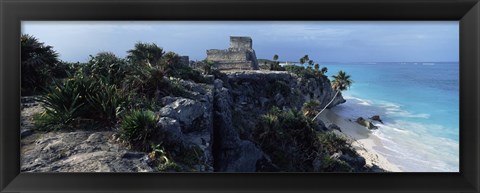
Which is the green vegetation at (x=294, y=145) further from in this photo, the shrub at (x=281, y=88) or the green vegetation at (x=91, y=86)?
the green vegetation at (x=91, y=86)

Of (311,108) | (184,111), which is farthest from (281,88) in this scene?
(184,111)

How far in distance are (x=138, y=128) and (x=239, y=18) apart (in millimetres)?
1047

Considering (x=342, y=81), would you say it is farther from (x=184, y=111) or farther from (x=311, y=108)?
(x=184, y=111)

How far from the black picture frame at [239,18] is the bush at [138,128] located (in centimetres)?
48

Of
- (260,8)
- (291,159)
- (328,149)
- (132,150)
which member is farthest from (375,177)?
(328,149)

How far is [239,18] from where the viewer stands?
141 centimetres

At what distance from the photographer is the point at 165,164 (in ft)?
5.99

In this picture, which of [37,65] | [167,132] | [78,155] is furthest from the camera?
[37,65]

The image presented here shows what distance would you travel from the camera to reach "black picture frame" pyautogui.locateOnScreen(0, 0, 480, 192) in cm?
137

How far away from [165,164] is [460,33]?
5.49 ft

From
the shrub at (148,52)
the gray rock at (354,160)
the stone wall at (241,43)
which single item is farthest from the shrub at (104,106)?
the stone wall at (241,43)

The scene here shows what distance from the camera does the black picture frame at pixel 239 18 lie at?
1374mm

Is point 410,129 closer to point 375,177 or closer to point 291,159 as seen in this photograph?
point 291,159

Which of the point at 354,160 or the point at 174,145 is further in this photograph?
the point at 354,160
